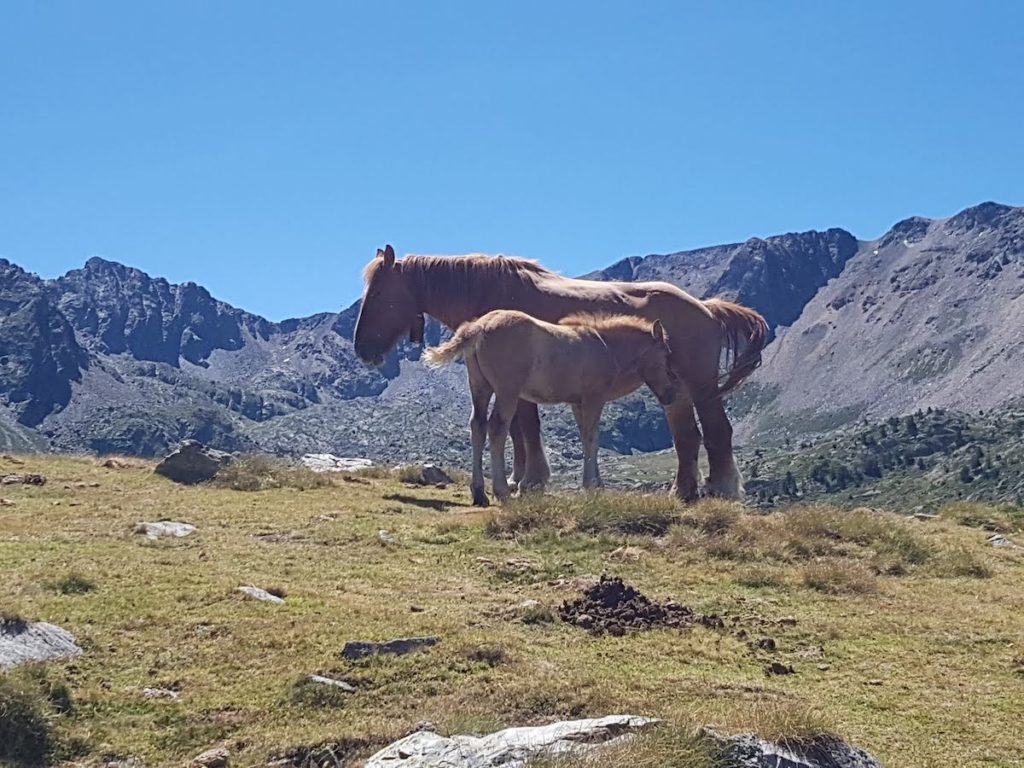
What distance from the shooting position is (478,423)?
58.8 ft

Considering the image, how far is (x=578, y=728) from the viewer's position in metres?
6.45

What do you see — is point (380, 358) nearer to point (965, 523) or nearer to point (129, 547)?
point (129, 547)

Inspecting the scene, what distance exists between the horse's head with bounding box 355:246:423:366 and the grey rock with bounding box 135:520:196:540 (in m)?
6.44

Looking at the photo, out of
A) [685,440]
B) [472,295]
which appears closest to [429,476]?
[472,295]

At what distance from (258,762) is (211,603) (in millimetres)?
3526

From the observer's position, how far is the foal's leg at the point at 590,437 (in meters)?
17.7

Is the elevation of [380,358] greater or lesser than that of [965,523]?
greater

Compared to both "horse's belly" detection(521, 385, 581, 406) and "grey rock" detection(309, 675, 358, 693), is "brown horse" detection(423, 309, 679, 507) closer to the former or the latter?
"horse's belly" detection(521, 385, 581, 406)

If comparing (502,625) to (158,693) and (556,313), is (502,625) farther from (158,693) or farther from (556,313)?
(556,313)

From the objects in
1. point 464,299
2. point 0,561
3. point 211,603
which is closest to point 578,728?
point 211,603

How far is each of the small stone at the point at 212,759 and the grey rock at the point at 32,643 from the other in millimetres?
2085

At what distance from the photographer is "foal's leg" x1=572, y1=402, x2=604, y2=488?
1769 cm

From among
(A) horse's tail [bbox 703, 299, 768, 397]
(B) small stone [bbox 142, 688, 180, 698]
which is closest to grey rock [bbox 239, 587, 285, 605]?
(B) small stone [bbox 142, 688, 180, 698]

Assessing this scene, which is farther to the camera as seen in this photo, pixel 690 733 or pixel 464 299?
pixel 464 299
